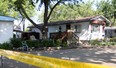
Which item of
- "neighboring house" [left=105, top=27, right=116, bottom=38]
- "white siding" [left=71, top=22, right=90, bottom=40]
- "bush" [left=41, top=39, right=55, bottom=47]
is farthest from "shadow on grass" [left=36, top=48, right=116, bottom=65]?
"neighboring house" [left=105, top=27, right=116, bottom=38]

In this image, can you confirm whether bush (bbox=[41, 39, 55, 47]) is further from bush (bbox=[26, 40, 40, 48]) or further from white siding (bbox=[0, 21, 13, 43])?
white siding (bbox=[0, 21, 13, 43])

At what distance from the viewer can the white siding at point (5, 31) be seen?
79.6 ft

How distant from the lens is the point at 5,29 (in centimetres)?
2456

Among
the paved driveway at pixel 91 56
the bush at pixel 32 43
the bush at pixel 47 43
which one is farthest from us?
the bush at pixel 47 43

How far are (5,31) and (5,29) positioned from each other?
0.20 metres

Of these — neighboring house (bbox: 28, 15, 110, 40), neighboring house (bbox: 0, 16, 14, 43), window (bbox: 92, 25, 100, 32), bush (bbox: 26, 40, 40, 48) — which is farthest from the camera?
window (bbox: 92, 25, 100, 32)

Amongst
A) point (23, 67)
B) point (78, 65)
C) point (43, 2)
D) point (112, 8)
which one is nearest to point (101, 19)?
point (43, 2)

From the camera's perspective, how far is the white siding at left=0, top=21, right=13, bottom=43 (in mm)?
24261

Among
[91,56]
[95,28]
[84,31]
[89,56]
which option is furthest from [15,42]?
[95,28]

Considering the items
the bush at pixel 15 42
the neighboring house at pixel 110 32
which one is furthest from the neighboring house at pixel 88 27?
the bush at pixel 15 42

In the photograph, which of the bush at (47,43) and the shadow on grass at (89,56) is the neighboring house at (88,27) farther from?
the shadow on grass at (89,56)

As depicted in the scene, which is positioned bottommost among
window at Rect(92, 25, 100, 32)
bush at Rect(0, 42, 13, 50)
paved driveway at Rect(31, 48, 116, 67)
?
paved driveway at Rect(31, 48, 116, 67)

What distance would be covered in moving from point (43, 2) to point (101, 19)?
425 inches

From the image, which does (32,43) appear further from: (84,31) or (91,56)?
(84,31)
